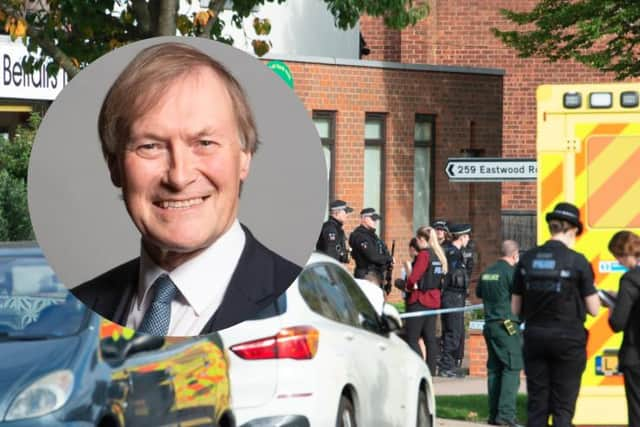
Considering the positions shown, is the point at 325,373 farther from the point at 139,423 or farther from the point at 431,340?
the point at 431,340

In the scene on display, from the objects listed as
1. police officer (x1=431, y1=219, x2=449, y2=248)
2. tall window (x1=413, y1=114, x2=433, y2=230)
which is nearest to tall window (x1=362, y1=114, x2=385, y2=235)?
tall window (x1=413, y1=114, x2=433, y2=230)

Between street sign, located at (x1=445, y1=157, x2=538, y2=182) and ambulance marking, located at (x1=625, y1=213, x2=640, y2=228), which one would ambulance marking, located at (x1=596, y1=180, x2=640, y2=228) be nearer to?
ambulance marking, located at (x1=625, y1=213, x2=640, y2=228)

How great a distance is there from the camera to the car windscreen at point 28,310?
466 cm

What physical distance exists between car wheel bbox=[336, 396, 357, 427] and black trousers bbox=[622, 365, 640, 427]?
6.46 feet

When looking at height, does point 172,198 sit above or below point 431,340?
above

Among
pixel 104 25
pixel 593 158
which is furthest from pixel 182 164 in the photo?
pixel 593 158

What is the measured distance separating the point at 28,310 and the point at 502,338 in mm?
8545

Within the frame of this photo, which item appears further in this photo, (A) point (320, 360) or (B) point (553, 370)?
(B) point (553, 370)

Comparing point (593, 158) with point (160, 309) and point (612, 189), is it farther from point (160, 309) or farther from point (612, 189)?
point (160, 309)

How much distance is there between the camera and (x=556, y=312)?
10297 millimetres

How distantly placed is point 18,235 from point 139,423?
941 centimetres

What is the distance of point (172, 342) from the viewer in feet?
3.65

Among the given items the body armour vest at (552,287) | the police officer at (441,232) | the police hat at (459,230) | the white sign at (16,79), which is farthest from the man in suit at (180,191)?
the white sign at (16,79)

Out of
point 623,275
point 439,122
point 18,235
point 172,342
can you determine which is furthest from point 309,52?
point 172,342
